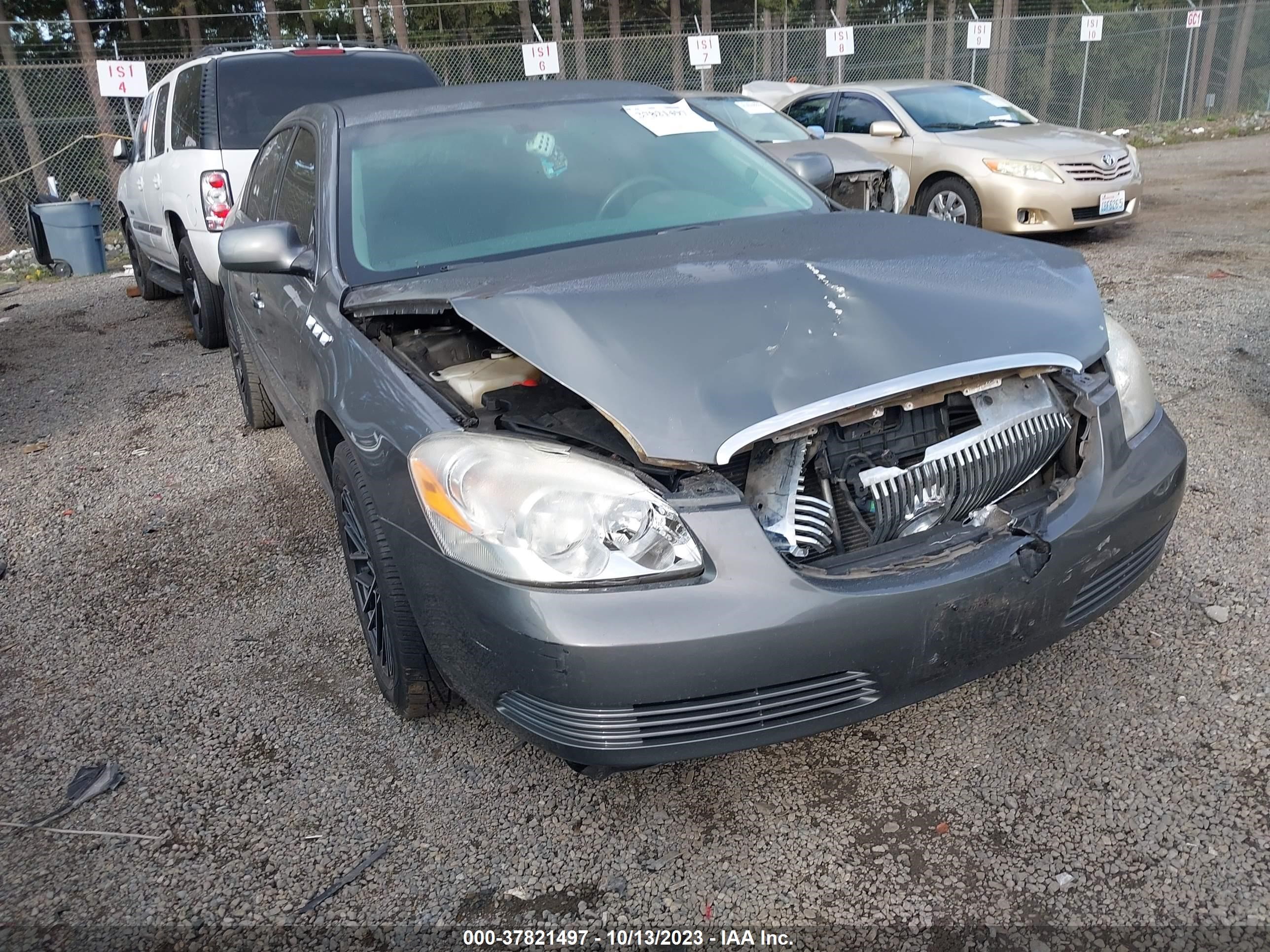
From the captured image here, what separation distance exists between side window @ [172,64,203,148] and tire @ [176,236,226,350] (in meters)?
0.68

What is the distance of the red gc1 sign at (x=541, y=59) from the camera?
45.0 feet

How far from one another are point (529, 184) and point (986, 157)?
6.37 metres

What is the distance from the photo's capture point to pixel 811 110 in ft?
33.4

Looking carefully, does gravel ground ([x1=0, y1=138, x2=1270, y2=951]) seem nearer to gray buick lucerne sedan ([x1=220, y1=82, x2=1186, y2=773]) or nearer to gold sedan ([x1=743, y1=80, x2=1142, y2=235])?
gray buick lucerne sedan ([x1=220, y1=82, x2=1186, y2=773])

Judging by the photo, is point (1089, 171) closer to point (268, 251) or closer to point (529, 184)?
point (529, 184)

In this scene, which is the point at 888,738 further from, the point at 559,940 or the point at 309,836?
the point at 309,836

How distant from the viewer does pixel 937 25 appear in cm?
1936

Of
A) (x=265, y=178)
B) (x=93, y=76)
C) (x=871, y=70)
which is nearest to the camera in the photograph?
(x=265, y=178)

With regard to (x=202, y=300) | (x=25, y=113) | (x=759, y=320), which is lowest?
(x=202, y=300)

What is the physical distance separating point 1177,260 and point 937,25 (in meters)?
13.9

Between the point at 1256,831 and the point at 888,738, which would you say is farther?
the point at 888,738

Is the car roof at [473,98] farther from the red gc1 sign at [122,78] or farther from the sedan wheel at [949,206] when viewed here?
the red gc1 sign at [122,78]

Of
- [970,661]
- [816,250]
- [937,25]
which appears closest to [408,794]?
[970,661]

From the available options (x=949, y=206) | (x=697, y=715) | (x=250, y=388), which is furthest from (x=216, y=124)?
(x=949, y=206)
